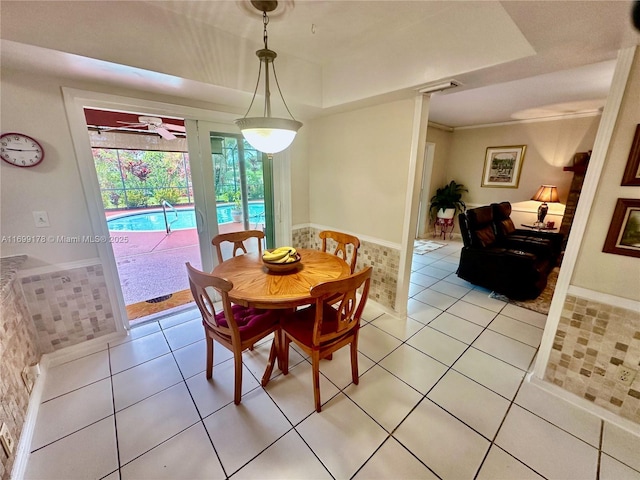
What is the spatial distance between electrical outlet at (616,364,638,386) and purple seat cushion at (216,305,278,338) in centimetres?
217

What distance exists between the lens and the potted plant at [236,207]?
2873 mm

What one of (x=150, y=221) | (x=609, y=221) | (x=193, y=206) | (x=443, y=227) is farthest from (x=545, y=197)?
(x=150, y=221)

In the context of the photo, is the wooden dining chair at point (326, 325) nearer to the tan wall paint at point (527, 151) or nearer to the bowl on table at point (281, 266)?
the bowl on table at point (281, 266)

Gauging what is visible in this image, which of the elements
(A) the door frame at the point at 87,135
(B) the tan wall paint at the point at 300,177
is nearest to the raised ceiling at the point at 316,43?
(A) the door frame at the point at 87,135

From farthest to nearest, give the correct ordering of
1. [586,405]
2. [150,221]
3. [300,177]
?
[150,221], [300,177], [586,405]

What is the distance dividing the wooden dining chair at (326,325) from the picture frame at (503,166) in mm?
4938

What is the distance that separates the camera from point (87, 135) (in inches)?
76.0

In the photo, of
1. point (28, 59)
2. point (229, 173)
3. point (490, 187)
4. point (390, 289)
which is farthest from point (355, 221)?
point (490, 187)

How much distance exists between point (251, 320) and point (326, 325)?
0.54 m

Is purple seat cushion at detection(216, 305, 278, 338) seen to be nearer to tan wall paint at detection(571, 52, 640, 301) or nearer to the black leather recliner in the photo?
tan wall paint at detection(571, 52, 640, 301)

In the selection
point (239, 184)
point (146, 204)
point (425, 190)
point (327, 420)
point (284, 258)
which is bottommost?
point (327, 420)

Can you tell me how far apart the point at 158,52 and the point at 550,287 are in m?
4.83

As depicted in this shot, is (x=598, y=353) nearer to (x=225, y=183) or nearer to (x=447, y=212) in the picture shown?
(x=225, y=183)

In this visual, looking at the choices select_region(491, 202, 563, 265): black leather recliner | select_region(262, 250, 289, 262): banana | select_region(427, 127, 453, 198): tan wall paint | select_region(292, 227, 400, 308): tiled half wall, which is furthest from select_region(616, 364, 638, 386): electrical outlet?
select_region(427, 127, 453, 198): tan wall paint
